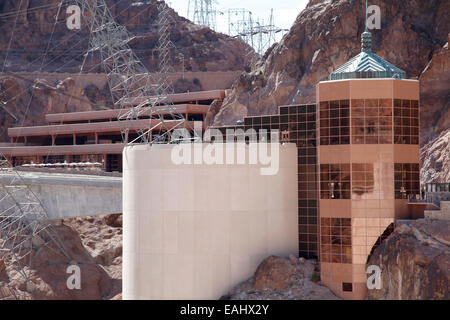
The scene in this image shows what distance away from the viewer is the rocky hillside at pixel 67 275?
98.0 meters

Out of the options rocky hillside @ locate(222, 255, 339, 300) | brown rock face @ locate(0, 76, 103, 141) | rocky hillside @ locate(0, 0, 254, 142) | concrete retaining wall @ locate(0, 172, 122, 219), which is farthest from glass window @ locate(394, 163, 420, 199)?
brown rock face @ locate(0, 76, 103, 141)

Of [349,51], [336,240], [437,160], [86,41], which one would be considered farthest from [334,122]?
[86,41]

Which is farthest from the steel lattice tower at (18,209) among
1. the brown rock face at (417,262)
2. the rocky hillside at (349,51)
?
the brown rock face at (417,262)

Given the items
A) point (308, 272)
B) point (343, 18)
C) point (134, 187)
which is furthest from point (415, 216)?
point (343, 18)

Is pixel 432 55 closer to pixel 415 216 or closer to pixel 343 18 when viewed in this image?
pixel 343 18

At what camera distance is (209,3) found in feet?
645

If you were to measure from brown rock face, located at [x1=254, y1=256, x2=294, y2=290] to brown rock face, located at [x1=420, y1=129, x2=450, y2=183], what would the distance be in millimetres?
30411

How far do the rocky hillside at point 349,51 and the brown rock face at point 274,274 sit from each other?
3737 cm

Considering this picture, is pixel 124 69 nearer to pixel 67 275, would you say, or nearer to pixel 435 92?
pixel 67 275

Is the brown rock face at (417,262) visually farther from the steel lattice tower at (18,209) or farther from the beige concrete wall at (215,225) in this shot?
the steel lattice tower at (18,209)

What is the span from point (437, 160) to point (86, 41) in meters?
110
